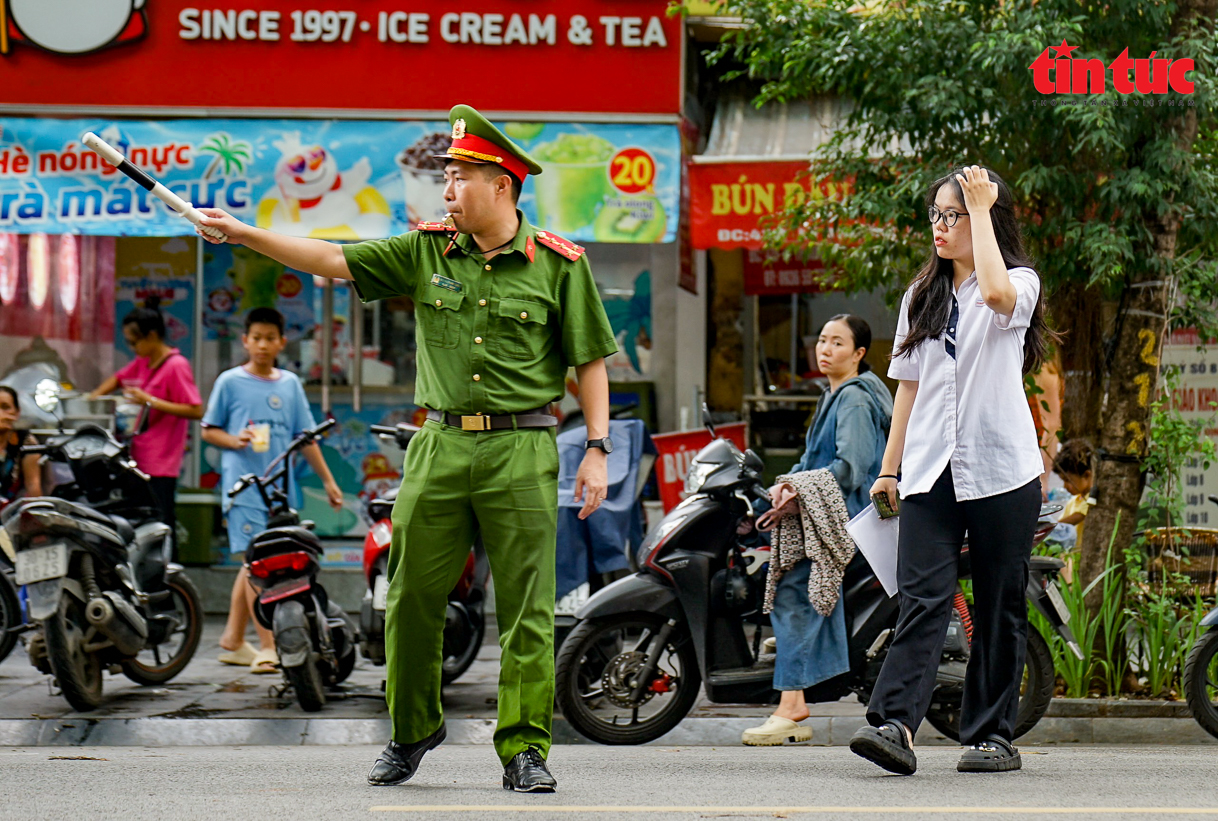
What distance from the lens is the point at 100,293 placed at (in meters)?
11.2

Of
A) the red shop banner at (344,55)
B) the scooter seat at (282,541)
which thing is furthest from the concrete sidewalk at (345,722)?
the red shop banner at (344,55)

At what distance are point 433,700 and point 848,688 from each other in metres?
2.06

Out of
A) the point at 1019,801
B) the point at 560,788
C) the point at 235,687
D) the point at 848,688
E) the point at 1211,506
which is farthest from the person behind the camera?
A: the point at 1211,506

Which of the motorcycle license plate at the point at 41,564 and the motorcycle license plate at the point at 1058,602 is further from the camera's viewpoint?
the motorcycle license plate at the point at 41,564

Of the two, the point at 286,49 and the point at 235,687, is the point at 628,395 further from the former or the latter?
the point at 235,687

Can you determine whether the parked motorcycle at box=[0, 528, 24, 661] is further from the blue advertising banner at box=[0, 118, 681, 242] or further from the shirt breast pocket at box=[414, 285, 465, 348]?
the shirt breast pocket at box=[414, 285, 465, 348]

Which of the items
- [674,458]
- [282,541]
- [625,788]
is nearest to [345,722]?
[282,541]

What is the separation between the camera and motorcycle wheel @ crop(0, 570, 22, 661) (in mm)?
7379

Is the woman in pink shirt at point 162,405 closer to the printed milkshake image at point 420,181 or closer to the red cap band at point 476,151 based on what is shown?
the printed milkshake image at point 420,181

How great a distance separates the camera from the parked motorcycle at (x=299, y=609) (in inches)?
266

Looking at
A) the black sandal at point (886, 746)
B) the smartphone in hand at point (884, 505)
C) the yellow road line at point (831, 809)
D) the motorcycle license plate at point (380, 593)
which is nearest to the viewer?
the yellow road line at point (831, 809)

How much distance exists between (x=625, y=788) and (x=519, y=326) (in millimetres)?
1500

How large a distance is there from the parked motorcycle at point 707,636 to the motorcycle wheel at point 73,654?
2324 millimetres

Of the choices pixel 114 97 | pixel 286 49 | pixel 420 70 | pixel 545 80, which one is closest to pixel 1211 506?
pixel 545 80
